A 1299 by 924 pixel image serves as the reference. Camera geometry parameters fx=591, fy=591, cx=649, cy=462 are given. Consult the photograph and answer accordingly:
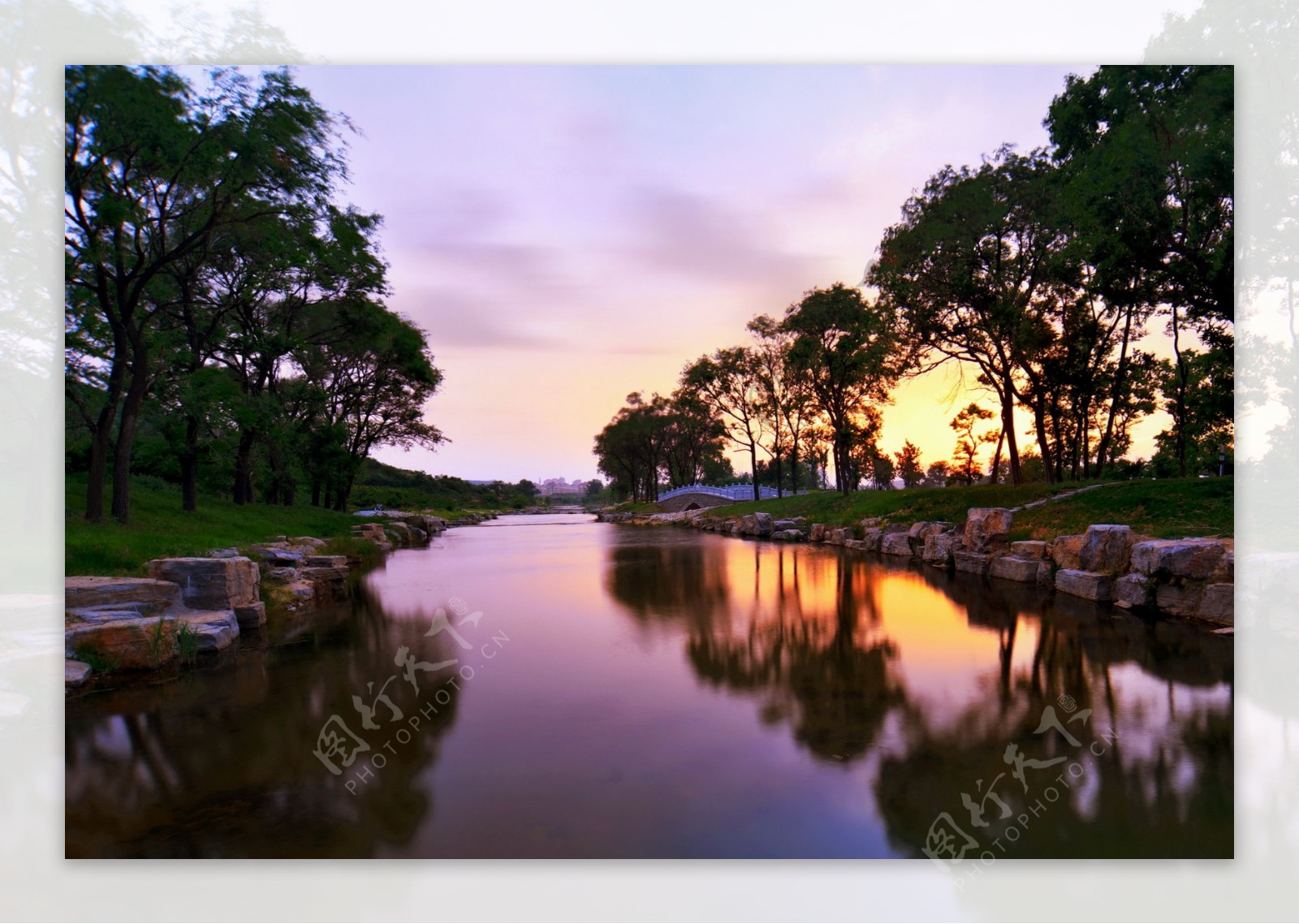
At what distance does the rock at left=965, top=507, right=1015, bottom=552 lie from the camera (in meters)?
13.8

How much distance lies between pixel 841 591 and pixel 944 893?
897 centimetres

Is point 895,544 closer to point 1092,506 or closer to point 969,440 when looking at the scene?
point 1092,506

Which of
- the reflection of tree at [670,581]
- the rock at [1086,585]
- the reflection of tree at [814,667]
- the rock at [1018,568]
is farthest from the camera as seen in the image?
the rock at [1018,568]

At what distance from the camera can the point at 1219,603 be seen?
7793mm

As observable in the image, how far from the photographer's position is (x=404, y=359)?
76.0 feet

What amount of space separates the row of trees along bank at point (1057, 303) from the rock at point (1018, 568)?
159 inches

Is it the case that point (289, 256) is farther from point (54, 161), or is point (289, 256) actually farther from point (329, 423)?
point (329, 423)

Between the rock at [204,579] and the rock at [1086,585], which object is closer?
the rock at [204,579]

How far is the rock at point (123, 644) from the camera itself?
20.2 feet

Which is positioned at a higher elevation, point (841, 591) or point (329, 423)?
point (329, 423)

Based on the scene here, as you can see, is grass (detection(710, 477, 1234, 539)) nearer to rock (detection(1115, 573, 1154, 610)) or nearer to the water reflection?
rock (detection(1115, 573, 1154, 610))

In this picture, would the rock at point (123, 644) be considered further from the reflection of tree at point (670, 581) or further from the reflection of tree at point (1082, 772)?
the reflection of tree at point (1082, 772)

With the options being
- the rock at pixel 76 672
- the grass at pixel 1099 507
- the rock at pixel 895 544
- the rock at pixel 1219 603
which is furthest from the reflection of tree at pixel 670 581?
the grass at pixel 1099 507
